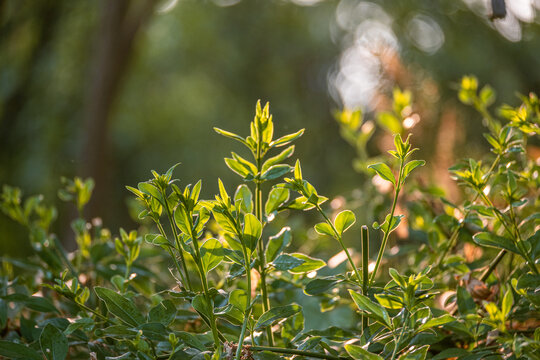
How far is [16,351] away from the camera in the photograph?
247 mm

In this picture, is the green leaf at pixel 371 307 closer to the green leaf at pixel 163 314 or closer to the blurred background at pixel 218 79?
the green leaf at pixel 163 314

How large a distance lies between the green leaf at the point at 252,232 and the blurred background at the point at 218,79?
21 cm

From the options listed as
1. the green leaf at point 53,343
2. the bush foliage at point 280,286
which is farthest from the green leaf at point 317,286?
the green leaf at point 53,343

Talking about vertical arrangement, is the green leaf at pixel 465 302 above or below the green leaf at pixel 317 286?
below

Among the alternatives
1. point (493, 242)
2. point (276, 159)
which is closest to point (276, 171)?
point (276, 159)

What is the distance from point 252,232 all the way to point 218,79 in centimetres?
304

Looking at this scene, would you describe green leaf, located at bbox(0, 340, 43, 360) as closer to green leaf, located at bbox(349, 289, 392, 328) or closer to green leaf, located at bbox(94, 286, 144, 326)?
green leaf, located at bbox(94, 286, 144, 326)

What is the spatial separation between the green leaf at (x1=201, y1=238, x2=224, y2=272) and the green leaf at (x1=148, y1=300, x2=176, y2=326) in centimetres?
3

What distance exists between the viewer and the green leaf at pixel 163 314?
0.84ft

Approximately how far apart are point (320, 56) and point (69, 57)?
1.34m

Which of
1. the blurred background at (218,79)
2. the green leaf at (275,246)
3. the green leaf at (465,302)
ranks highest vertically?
the green leaf at (275,246)

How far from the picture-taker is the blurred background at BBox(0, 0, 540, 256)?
3.66 feet

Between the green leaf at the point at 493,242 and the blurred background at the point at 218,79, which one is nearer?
the green leaf at the point at 493,242

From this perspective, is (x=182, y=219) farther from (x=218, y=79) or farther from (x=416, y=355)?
(x=218, y=79)
